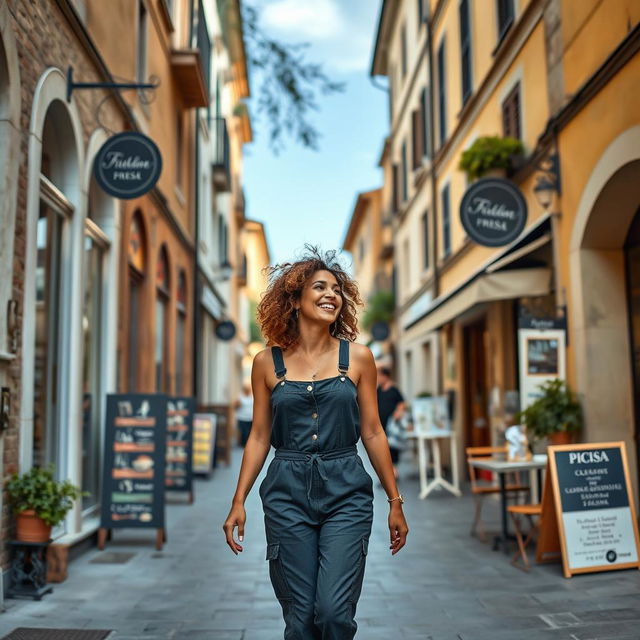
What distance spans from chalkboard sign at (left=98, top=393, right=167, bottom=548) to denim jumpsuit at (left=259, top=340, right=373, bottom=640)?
4982 millimetres

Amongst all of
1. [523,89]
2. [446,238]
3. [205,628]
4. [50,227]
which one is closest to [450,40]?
[446,238]

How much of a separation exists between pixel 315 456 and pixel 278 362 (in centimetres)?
45

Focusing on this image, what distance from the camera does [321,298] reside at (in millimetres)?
3660

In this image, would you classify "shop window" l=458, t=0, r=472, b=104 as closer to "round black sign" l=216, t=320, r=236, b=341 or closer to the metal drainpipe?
the metal drainpipe

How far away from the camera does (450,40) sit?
1606 centimetres

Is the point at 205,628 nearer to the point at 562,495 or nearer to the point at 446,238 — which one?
the point at 562,495

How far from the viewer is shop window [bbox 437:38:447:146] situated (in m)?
16.9

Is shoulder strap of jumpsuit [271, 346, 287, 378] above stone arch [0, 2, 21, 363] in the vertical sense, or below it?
below

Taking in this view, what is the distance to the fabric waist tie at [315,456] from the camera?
339cm

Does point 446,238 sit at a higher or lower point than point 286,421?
higher

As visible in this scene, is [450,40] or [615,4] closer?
[615,4]

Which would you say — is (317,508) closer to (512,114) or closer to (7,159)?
(7,159)

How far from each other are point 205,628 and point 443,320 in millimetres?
7441

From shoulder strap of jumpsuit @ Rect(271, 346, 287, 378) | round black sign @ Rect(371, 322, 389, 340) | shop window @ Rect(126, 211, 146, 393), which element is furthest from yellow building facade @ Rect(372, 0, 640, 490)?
round black sign @ Rect(371, 322, 389, 340)
